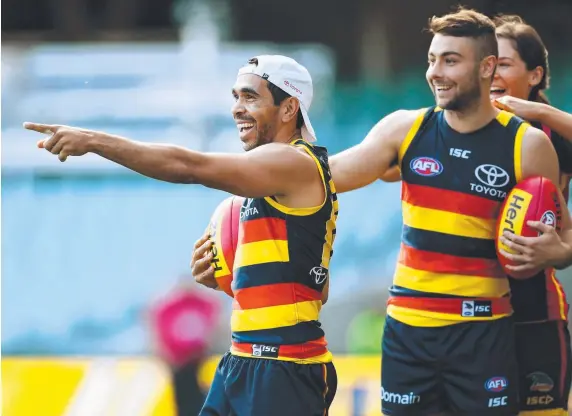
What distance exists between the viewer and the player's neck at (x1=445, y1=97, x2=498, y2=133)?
4.92 m

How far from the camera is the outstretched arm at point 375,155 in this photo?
16.4ft

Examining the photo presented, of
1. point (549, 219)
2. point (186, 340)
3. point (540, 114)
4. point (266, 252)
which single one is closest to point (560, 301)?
point (549, 219)

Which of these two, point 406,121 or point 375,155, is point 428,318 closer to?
point 375,155

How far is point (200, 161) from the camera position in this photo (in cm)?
401

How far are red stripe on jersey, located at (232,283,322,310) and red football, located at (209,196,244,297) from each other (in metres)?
0.30

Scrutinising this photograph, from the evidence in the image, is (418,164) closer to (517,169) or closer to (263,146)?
(517,169)

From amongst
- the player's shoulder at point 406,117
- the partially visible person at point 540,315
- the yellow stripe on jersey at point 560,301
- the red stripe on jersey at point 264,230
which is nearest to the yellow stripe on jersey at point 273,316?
the red stripe on jersey at point 264,230

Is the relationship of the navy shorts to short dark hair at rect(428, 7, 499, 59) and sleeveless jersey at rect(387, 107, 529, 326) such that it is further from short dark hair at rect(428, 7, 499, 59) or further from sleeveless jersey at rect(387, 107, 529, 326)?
short dark hair at rect(428, 7, 499, 59)

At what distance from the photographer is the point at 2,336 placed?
33.5 feet

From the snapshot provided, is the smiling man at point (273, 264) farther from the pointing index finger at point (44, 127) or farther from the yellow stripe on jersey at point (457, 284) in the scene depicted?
the yellow stripe on jersey at point (457, 284)

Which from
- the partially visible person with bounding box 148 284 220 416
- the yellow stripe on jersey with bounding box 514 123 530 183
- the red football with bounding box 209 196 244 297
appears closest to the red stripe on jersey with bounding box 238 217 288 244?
the red football with bounding box 209 196 244 297

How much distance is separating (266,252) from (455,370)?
3.75 feet

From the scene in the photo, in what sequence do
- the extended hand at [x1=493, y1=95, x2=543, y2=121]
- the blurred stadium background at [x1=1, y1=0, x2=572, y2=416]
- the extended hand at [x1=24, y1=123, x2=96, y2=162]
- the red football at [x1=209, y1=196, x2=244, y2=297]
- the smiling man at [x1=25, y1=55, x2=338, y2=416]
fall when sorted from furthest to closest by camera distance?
the blurred stadium background at [x1=1, y1=0, x2=572, y2=416] < the extended hand at [x1=493, y1=95, x2=543, y2=121] < the red football at [x1=209, y1=196, x2=244, y2=297] < the smiling man at [x1=25, y1=55, x2=338, y2=416] < the extended hand at [x1=24, y1=123, x2=96, y2=162]

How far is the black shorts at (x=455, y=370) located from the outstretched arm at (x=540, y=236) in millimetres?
357
